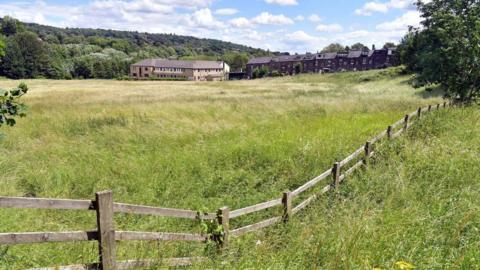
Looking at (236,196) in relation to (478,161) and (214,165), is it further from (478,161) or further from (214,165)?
(478,161)

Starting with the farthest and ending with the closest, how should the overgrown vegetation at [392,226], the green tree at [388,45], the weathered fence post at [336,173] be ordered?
the green tree at [388,45]
the weathered fence post at [336,173]
the overgrown vegetation at [392,226]

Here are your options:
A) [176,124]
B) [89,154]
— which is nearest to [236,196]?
[89,154]

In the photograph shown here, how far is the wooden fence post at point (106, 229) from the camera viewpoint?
354 cm

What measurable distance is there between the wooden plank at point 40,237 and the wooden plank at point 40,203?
25 centimetres

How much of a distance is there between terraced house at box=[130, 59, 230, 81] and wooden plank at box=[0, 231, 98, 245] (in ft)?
387

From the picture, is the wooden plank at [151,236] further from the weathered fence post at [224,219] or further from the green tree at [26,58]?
the green tree at [26,58]

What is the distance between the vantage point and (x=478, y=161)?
798 cm

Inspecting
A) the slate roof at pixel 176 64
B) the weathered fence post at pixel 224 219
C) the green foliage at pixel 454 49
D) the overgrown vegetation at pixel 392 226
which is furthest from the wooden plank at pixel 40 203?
the slate roof at pixel 176 64

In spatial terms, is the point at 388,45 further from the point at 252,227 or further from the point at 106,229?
the point at 106,229

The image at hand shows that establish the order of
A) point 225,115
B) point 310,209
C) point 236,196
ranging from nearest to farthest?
point 310,209
point 236,196
point 225,115

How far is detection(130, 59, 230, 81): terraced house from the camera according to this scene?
120062 mm

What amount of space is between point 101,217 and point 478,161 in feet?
26.3

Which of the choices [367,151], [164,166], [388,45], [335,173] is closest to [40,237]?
[335,173]

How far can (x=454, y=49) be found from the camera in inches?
714
